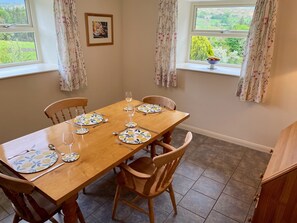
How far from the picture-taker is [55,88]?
9.70 ft

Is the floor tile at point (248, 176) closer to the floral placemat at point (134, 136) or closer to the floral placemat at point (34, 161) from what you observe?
the floral placemat at point (134, 136)

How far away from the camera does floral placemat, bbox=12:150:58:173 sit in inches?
52.5

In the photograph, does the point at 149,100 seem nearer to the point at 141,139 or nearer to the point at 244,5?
the point at 141,139

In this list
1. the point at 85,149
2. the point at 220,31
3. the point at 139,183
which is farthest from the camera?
the point at 220,31

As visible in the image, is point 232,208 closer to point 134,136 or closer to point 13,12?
point 134,136

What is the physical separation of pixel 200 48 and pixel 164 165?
7.65 feet

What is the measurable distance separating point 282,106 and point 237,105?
1.72 ft

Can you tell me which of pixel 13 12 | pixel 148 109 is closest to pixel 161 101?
pixel 148 109

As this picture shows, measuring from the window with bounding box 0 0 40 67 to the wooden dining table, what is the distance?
5.13 feet

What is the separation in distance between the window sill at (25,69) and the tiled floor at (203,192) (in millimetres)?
1310

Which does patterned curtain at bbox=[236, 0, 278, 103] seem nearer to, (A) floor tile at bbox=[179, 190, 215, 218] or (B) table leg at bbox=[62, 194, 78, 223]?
(A) floor tile at bbox=[179, 190, 215, 218]

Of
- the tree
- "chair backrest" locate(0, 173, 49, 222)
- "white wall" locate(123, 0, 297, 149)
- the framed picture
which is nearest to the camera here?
"chair backrest" locate(0, 173, 49, 222)

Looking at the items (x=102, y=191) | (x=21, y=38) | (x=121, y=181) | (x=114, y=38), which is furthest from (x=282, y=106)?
(x=21, y=38)

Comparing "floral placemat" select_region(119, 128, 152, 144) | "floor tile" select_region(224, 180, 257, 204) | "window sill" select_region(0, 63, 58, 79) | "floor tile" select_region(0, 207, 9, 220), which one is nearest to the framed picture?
"window sill" select_region(0, 63, 58, 79)
